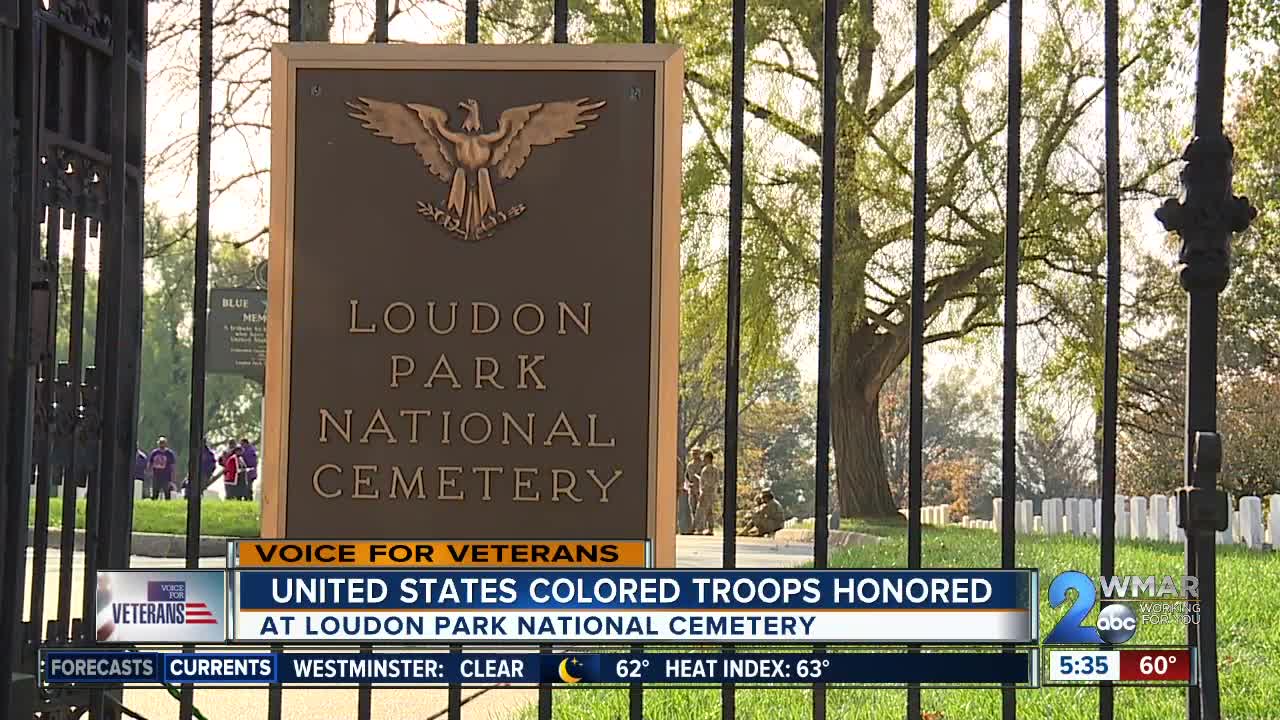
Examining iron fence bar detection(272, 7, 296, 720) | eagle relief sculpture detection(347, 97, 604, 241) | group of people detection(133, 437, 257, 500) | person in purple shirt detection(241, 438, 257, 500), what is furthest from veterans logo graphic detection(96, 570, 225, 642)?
person in purple shirt detection(241, 438, 257, 500)

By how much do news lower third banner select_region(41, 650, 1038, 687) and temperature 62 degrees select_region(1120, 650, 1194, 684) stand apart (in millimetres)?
350

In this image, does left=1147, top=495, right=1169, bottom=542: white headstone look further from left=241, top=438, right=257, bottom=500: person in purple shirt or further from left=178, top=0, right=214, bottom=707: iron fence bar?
left=241, top=438, right=257, bottom=500: person in purple shirt

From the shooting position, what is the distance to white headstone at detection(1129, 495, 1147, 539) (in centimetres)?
1878

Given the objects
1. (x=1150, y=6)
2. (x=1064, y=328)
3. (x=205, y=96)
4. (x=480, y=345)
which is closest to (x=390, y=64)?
(x=205, y=96)

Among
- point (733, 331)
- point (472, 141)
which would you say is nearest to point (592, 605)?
point (733, 331)

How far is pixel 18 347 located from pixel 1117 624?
3557 mm

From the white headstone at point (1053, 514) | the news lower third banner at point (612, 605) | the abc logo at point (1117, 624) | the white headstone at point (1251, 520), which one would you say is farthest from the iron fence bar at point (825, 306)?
the white headstone at point (1053, 514)

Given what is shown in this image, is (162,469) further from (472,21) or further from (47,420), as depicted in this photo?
(472,21)

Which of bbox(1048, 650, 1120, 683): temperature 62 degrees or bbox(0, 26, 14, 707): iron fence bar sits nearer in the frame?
bbox(0, 26, 14, 707): iron fence bar

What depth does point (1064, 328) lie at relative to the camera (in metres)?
19.1

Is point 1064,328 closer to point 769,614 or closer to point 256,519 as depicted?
point 256,519

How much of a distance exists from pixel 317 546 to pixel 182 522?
1529 centimetres

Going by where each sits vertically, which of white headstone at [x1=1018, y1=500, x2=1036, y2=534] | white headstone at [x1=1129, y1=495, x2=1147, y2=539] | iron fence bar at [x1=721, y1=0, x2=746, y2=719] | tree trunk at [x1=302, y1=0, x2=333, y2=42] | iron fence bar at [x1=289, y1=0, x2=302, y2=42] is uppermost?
tree trunk at [x1=302, y1=0, x2=333, y2=42]

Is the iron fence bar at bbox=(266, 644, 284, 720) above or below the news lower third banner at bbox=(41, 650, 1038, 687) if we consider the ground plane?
below
